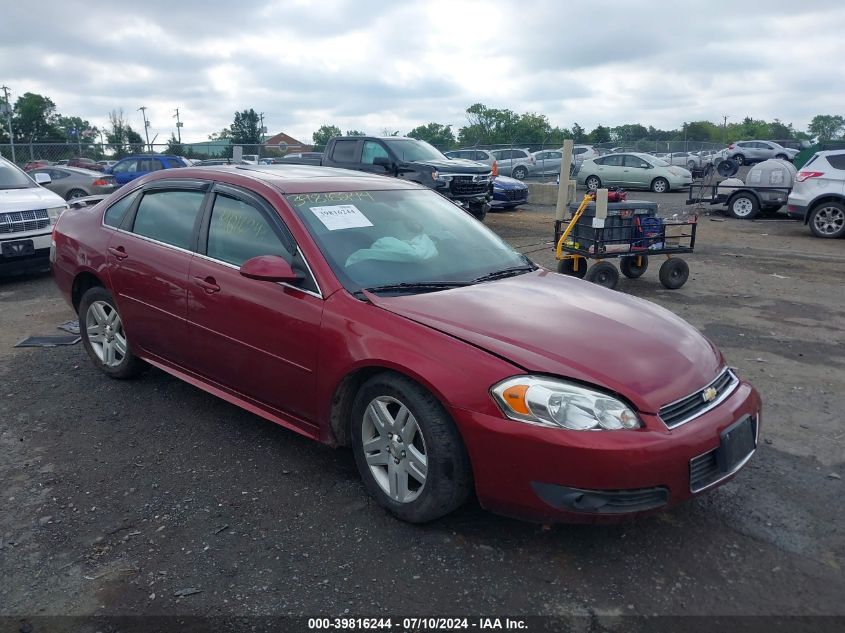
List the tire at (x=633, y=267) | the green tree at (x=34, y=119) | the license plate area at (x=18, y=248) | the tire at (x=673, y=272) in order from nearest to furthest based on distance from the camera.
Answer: the license plate area at (x=18, y=248) < the tire at (x=673, y=272) < the tire at (x=633, y=267) < the green tree at (x=34, y=119)

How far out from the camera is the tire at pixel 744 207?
16531 mm

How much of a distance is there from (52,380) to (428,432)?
365 cm

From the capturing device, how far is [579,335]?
3260 mm

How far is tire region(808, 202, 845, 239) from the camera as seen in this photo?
13.4m

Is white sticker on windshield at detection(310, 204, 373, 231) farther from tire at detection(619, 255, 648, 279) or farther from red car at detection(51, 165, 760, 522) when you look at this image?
tire at detection(619, 255, 648, 279)

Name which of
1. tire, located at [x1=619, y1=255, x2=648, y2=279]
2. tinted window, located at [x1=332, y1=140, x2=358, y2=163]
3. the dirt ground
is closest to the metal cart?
tire, located at [x1=619, y1=255, x2=648, y2=279]

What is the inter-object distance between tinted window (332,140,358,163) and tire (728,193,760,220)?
9.17 metres

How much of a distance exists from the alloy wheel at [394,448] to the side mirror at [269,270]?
806mm

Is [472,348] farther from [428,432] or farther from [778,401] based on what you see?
[778,401]

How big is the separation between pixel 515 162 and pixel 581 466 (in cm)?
3050

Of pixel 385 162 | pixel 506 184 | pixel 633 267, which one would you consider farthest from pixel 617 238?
pixel 506 184

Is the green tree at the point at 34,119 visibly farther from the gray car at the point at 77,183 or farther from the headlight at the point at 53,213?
the headlight at the point at 53,213

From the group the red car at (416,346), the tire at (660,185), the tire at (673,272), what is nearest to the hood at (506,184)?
the tire at (660,185)

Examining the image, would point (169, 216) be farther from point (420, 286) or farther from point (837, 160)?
point (837, 160)
